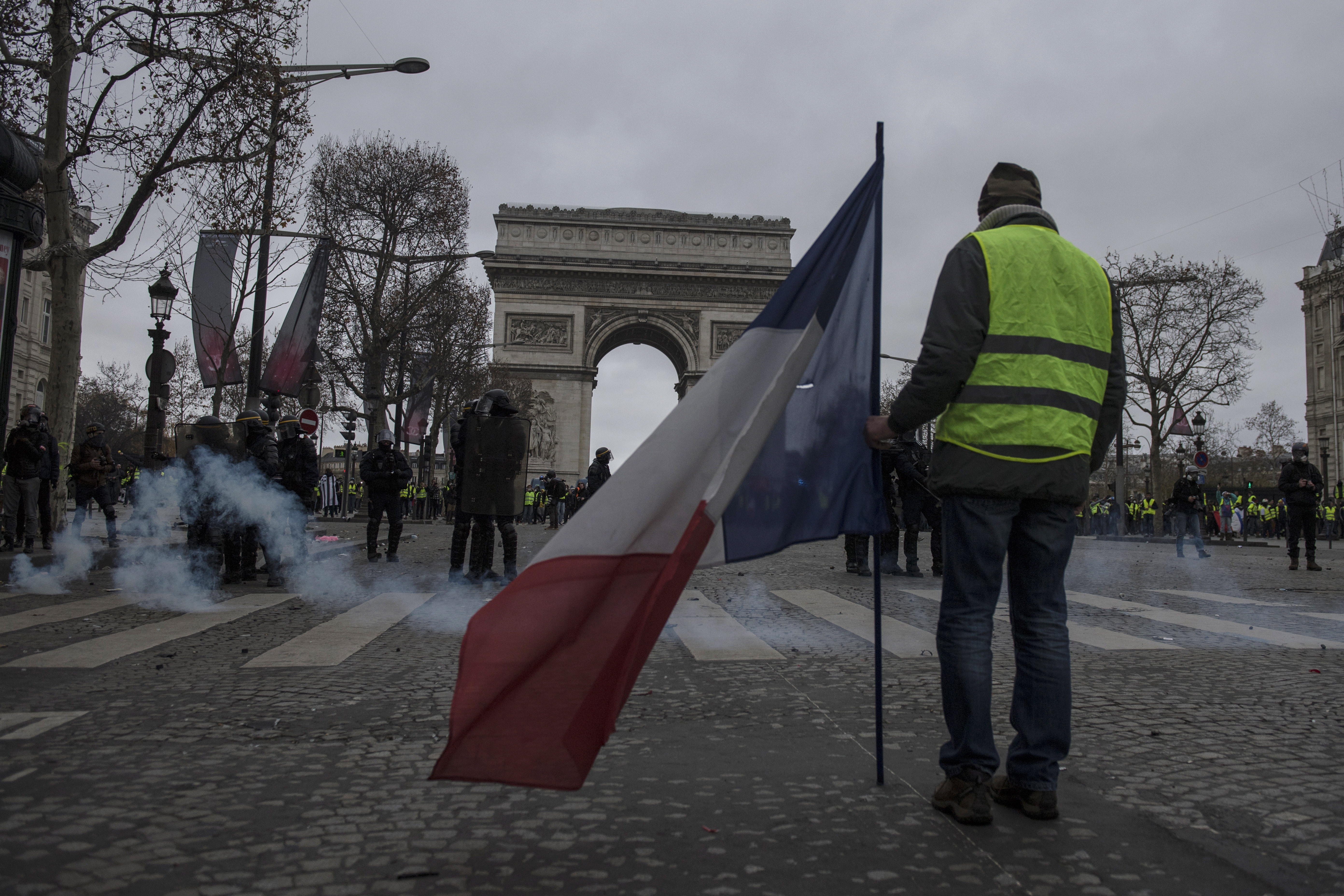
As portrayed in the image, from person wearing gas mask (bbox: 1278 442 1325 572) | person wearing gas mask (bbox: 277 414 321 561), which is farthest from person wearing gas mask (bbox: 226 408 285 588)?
Result: person wearing gas mask (bbox: 1278 442 1325 572)

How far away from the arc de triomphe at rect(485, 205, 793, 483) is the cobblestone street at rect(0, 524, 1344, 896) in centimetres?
4277

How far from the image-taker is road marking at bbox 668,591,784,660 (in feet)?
18.3

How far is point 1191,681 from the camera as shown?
189 inches

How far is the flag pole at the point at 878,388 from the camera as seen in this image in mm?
2998

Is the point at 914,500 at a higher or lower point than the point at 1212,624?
higher

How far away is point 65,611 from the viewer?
24.3ft

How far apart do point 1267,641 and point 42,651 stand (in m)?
6.60

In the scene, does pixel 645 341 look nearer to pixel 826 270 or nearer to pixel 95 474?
pixel 95 474

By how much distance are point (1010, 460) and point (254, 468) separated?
28.6 feet

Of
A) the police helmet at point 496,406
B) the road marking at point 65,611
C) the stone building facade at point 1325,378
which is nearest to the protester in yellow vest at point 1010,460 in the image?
the road marking at point 65,611

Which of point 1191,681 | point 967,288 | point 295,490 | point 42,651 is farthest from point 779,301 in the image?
point 295,490

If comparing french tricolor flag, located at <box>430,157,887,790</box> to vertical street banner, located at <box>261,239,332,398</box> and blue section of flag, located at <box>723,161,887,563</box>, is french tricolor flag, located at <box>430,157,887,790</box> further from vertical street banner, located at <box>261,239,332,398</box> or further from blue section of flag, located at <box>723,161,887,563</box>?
vertical street banner, located at <box>261,239,332,398</box>

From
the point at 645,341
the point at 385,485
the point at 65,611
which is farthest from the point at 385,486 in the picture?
the point at 645,341

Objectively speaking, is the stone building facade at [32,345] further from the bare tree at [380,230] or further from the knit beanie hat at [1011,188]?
the knit beanie hat at [1011,188]
